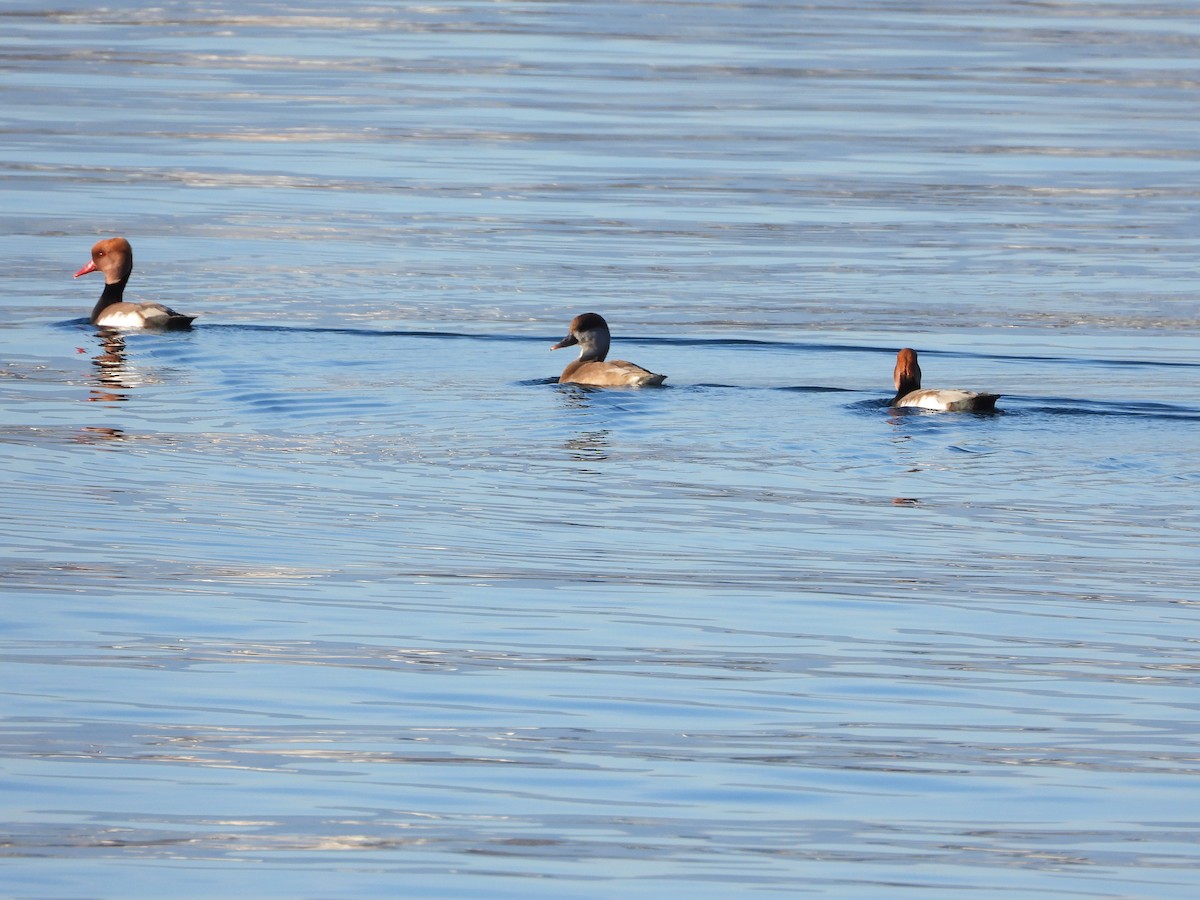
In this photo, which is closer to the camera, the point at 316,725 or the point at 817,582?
the point at 316,725

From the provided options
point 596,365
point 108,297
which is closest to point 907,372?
point 596,365

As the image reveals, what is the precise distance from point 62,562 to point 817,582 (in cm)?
319

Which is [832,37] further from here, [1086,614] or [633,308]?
[1086,614]

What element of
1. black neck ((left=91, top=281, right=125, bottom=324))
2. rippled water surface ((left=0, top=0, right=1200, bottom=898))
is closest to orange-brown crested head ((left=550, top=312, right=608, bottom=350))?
rippled water surface ((left=0, top=0, right=1200, bottom=898))

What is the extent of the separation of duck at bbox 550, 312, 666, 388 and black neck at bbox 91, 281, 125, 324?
3.83 meters

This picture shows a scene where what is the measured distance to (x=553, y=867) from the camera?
6109mm

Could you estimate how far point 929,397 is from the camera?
1376 cm

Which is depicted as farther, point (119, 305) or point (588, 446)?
point (119, 305)

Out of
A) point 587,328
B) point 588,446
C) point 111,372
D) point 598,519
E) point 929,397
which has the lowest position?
point 598,519

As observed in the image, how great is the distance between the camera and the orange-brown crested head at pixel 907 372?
14148 mm

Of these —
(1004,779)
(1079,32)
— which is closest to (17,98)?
(1079,32)

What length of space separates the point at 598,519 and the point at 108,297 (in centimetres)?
811

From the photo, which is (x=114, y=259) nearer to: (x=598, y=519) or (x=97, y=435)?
(x=97, y=435)

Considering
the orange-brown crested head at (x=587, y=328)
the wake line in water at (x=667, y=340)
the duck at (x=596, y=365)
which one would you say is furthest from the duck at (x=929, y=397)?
the orange-brown crested head at (x=587, y=328)
